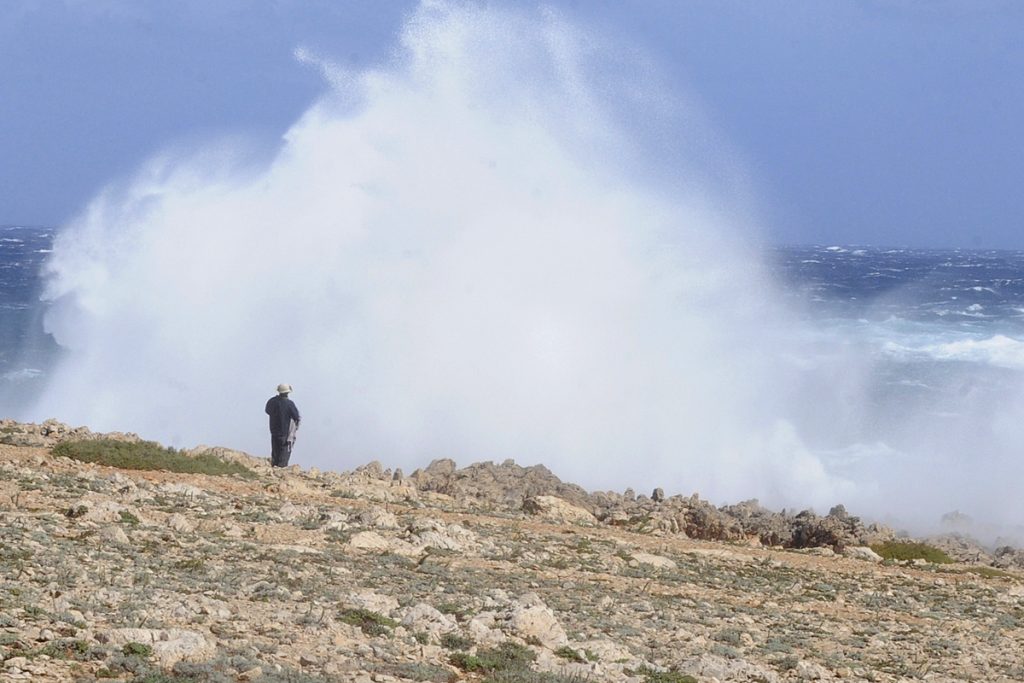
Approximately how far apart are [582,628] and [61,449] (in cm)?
1060

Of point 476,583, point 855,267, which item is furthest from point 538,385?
point 855,267

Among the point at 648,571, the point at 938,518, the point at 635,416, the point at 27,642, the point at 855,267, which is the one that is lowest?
the point at 27,642

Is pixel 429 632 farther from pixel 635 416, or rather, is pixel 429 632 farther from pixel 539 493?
pixel 635 416

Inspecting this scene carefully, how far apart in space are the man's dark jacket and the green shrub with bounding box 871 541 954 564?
10.5m

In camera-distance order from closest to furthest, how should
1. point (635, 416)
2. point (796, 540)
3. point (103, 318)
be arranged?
point (796, 540) → point (635, 416) → point (103, 318)

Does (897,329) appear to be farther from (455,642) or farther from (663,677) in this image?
(455,642)

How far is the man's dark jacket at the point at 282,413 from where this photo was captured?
62.4ft

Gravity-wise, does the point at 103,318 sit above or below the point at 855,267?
below

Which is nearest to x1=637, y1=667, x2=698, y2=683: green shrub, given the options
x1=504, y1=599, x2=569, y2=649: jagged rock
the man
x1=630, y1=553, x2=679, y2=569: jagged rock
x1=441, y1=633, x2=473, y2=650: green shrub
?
x1=504, y1=599, x2=569, y2=649: jagged rock

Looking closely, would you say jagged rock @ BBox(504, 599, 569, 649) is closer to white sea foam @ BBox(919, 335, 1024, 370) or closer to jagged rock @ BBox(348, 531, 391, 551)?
jagged rock @ BBox(348, 531, 391, 551)

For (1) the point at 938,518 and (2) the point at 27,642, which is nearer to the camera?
(2) the point at 27,642

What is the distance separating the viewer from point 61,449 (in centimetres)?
1769

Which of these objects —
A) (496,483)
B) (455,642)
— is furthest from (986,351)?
(455,642)

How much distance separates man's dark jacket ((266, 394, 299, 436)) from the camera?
19.0 metres
